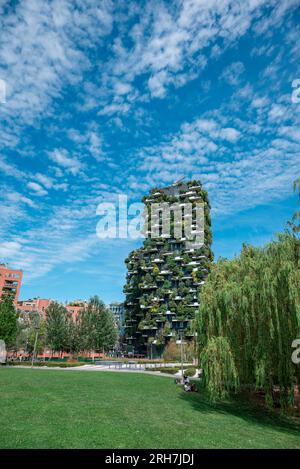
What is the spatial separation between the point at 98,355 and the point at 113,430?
80861 mm

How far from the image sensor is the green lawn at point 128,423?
395 inches

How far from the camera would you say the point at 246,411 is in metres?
17.2

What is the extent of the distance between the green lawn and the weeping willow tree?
156 cm

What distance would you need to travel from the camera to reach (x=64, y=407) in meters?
14.9

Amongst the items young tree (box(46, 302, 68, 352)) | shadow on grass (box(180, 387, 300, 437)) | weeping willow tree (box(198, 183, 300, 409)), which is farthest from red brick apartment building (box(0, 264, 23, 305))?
weeping willow tree (box(198, 183, 300, 409))

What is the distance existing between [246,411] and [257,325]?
5.28m

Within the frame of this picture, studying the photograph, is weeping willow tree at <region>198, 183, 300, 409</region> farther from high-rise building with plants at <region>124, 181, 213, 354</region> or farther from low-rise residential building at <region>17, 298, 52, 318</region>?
low-rise residential building at <region>17, 298, 52, 318</region>

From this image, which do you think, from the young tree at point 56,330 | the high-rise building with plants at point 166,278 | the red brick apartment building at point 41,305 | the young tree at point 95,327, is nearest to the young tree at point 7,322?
the young tree at point 56,330

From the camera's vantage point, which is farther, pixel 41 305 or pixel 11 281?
pixel 41 305

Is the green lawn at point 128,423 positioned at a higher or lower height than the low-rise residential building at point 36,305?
lower

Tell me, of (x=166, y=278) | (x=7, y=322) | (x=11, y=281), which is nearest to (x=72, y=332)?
(x=7, y=322)

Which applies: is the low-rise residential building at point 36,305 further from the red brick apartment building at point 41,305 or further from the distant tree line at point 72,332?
the distant tree line at point 72,332

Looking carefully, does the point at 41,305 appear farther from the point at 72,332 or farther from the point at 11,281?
the point at 72,332
